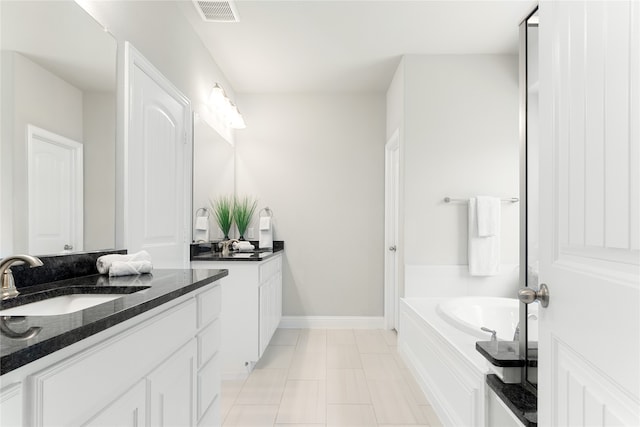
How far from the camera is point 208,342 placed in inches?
65.7

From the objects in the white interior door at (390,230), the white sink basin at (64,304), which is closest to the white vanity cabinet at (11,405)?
the white sink basin at (64,304)

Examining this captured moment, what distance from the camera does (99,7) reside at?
5.68 feet

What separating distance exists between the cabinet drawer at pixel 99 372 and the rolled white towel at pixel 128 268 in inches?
17.8

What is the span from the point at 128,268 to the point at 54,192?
0.41 m

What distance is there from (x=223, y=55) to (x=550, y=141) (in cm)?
311

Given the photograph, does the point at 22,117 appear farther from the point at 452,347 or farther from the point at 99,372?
the point at 452,347

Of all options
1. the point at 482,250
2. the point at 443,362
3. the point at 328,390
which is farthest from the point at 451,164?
the point at 328,390

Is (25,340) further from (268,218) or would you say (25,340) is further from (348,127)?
(348,127)

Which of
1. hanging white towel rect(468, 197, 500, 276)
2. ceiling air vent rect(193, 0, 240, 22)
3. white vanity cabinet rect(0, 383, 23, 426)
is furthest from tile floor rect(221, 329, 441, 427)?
ceiling air vent rect(193, 0, 240, 22)

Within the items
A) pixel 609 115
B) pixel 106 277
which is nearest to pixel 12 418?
pixel 106 277

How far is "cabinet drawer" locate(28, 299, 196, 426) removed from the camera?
708 mm

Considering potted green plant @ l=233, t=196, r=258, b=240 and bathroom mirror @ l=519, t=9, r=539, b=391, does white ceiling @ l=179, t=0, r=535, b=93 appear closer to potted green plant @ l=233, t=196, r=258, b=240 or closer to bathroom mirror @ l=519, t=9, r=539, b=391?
potted green plant @ l=233, t=196, r=258, b=240

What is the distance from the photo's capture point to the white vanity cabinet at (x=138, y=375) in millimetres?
714

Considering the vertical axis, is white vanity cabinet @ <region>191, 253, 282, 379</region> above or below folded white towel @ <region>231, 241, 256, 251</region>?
below
